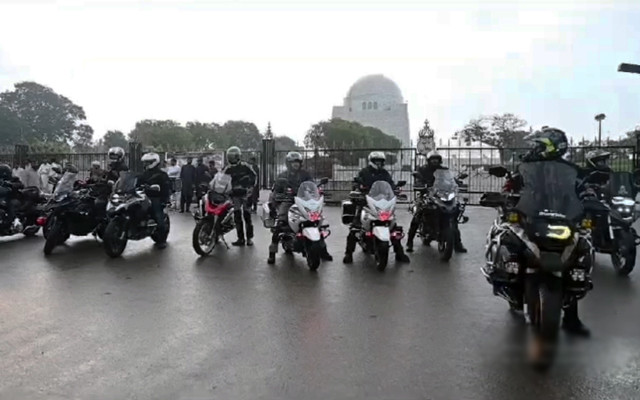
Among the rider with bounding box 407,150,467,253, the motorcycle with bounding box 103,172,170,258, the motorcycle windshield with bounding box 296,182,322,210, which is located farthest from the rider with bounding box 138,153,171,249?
the rider with bounding box 407,150,467,253

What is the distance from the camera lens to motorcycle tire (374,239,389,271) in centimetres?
770

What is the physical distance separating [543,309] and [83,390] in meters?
3.37

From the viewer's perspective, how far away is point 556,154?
16.4 ft

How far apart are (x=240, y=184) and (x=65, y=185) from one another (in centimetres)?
298

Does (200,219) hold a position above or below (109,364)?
above

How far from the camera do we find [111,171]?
10.2m

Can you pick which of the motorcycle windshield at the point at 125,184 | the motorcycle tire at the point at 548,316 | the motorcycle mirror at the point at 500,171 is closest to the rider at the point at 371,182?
the motorcycle mirror at the point at 500,171

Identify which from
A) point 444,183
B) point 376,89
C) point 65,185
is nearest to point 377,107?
point 376,89

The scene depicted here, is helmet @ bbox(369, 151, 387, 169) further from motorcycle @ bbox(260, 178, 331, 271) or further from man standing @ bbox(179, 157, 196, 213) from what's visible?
man standing @ bbox(179, 157, 196, 213)

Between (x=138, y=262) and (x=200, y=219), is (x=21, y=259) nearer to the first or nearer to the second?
(x=138, y=262)

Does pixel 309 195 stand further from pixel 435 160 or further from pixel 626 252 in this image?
pixel 626 252

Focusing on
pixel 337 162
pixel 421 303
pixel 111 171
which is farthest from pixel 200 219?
pixel 337 162

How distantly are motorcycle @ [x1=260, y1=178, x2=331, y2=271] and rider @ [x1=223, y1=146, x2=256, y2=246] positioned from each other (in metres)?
1.34

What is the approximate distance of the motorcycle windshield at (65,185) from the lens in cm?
966
